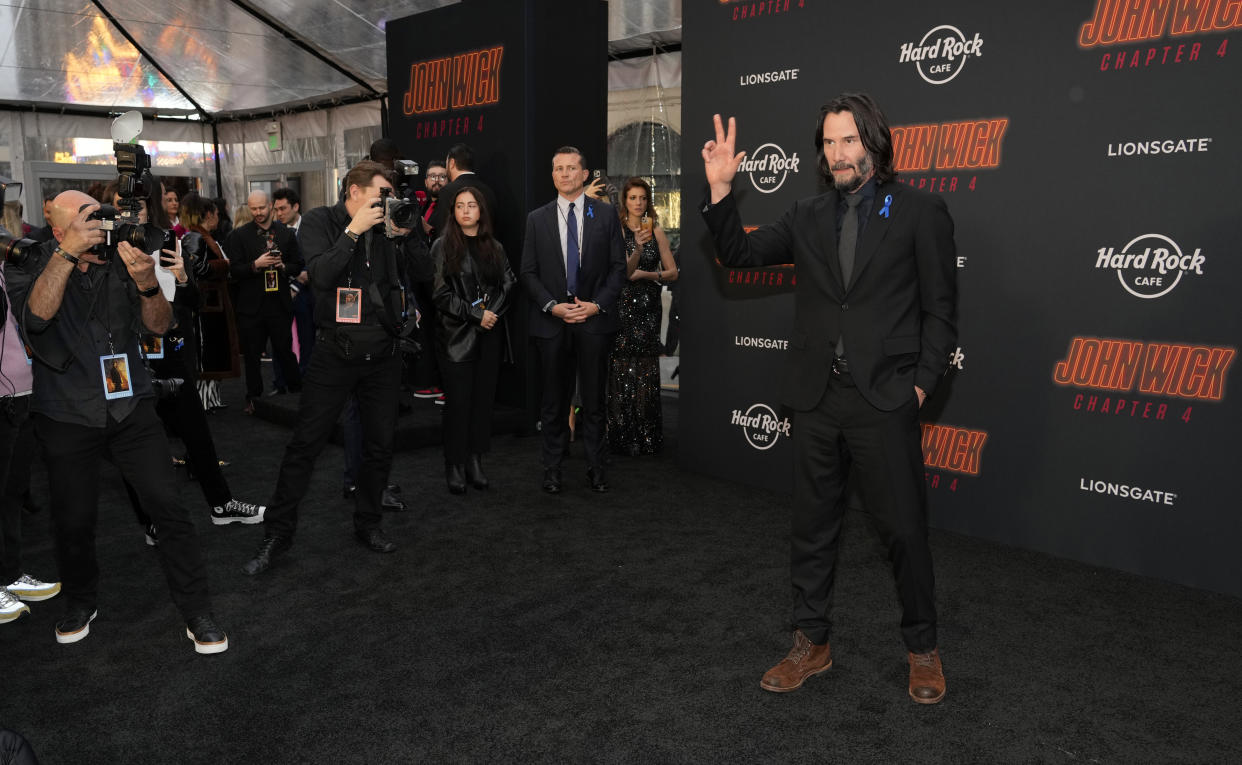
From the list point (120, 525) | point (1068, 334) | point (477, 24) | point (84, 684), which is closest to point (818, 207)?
point (1068, 334)

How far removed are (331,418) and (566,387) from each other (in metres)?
1.63

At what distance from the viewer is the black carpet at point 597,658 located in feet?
8.35

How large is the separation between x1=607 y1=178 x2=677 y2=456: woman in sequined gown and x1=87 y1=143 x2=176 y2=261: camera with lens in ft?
10.0

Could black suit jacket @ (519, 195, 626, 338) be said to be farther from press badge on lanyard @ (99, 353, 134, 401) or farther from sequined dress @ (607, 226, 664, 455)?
press badge on lanyard @ (99, 353, 134, 401)

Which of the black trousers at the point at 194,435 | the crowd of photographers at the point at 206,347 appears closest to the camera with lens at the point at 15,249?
the crowd of photographers at the point at 206,347

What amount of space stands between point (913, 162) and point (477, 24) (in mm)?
3590

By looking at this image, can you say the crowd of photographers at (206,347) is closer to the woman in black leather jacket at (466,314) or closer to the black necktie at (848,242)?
the woman in black leather jacket at (466,314)

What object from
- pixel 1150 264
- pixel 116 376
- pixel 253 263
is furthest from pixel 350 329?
pixel 253 263

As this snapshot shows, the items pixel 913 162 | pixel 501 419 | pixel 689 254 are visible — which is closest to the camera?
pixel 913 162

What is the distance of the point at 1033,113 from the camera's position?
401cm

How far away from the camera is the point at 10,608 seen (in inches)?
133

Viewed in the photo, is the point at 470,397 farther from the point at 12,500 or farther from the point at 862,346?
the point at 862,346

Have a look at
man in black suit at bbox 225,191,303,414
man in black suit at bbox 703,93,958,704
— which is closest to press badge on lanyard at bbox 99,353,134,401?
man in black suit at bbox 703,93,958,704

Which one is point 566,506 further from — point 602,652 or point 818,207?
point 818,207
